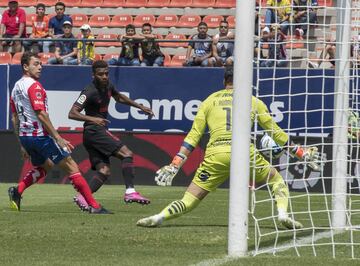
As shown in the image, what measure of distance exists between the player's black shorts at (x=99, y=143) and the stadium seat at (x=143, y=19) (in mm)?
12603

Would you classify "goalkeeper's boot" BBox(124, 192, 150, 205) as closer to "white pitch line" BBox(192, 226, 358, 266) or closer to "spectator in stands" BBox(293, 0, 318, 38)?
"spectator in stands" BBox(293, 0, 318, 38)

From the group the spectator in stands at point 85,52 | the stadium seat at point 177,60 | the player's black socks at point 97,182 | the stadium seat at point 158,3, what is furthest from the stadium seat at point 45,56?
the player's black socks at point 97,182

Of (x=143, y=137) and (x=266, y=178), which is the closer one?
(x=266, y=178)

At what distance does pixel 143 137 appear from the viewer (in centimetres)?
2083

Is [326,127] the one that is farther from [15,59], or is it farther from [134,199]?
[15,59]

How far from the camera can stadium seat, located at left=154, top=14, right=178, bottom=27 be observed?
26.6 meters

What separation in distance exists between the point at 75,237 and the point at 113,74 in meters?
13.1

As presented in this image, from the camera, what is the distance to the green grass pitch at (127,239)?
28.6 feet

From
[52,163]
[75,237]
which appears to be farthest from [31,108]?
[75,237]

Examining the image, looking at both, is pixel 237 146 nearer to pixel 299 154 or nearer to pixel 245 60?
pixel 245 60

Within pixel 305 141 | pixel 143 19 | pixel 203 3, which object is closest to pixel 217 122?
pixel 305 141

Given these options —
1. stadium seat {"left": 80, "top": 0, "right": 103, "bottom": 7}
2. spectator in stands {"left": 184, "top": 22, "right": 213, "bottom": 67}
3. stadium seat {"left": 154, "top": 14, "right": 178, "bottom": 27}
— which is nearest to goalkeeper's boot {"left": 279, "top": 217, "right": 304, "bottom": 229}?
spectator in stands {"left": 184, "top": 22, "right": 213, "bottom": 67}

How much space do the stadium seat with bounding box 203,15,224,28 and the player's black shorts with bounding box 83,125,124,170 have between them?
11.8 meters

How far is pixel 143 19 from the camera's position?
27.1 meters
